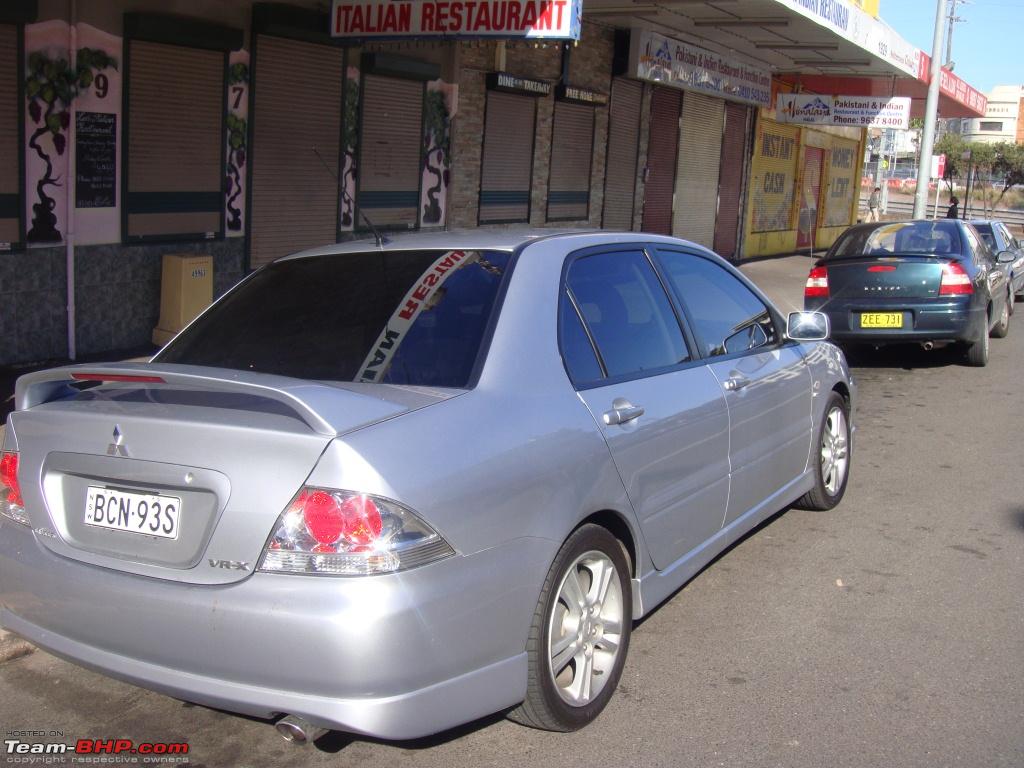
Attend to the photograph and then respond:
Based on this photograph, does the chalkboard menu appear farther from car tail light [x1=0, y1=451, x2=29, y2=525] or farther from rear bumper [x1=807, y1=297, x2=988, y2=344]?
rear bumper [x1=807, y1=297, x2=988, y2=344]

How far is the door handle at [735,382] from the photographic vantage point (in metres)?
4.90

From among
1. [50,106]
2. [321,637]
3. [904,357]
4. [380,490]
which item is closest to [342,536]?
[380,490]

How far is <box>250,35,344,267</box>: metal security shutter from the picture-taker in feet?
37.4

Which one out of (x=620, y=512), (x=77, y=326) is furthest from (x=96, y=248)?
(x=620, y=512)

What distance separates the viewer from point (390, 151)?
43.8 ft

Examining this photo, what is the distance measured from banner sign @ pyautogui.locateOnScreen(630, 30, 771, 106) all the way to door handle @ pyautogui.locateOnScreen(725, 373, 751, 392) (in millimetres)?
13559

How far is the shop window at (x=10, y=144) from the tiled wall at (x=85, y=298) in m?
0.24

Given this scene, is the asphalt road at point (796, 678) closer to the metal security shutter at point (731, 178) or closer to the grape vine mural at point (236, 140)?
the grape vine mural at point (236, 140)

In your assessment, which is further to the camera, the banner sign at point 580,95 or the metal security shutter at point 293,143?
the banner sign at point 580,95

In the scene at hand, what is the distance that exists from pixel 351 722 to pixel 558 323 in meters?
1.60

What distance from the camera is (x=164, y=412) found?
3.28 meters

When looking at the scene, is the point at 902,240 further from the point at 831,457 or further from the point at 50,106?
the point at 50,106

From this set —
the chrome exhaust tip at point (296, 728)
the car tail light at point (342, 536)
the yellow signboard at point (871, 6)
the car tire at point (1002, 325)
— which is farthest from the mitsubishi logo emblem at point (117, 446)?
the yellow signboard at point (871, 6)

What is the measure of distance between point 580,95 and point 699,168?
614cm
